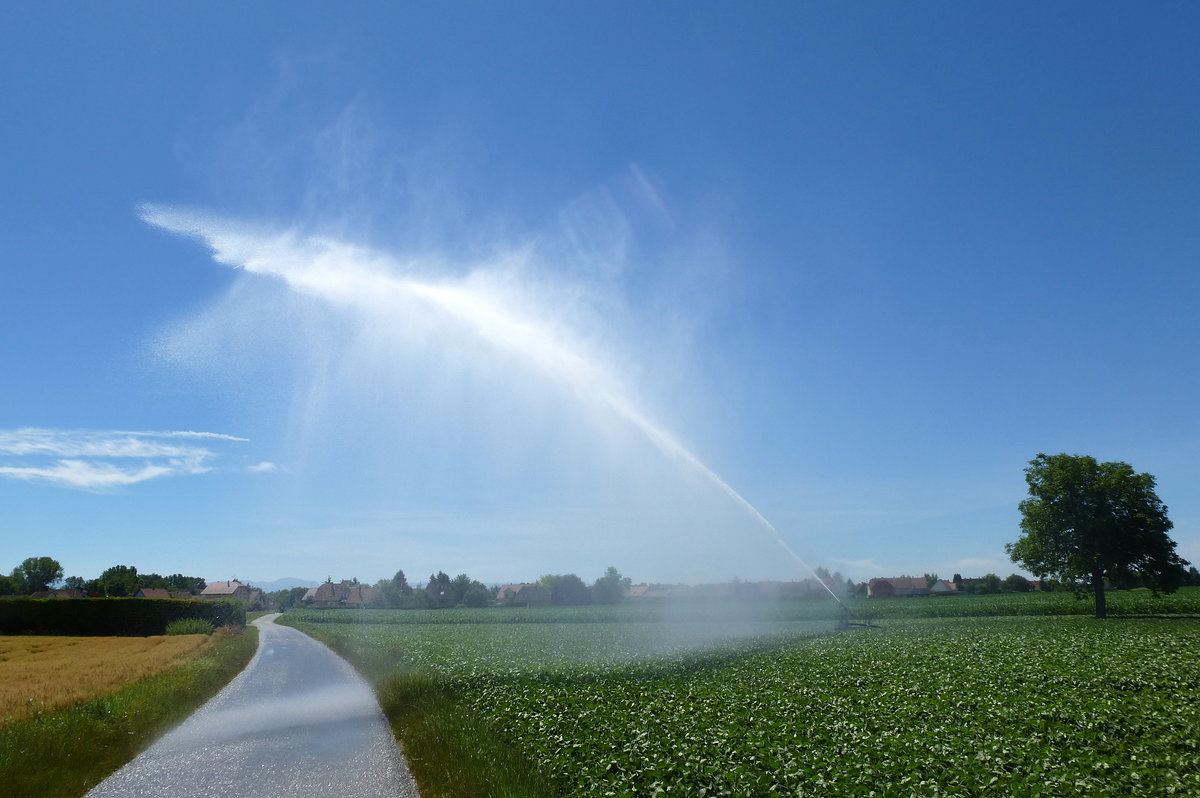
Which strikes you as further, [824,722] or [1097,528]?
[1097,528]

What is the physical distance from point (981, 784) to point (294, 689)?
30909 mm

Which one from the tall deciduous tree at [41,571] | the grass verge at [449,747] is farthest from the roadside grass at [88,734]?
the tall deciduous tree at [41,571]

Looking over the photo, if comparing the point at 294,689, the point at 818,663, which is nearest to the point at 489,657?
the point at 294,689

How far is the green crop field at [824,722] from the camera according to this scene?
11.9 metres

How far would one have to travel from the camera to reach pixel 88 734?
62.5 ft

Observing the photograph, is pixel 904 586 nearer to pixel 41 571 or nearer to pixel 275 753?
pixel 275 753

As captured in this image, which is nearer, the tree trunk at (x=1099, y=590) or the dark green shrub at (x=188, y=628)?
the tree trunk at (x=1099, y=590)

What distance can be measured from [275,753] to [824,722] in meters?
15.4

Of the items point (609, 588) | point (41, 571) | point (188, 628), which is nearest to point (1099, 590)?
point (188, 628)

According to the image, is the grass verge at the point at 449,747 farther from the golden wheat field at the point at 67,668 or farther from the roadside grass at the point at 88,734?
the golden wheat field at the point at 67,668

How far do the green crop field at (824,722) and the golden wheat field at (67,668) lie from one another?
1172cm

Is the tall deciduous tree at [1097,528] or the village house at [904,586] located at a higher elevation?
the tall deciduous tree at [1097,528]

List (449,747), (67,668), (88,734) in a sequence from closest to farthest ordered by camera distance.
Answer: (449,747) < (88,734) < (67,668)

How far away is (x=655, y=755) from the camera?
45.6 feet
